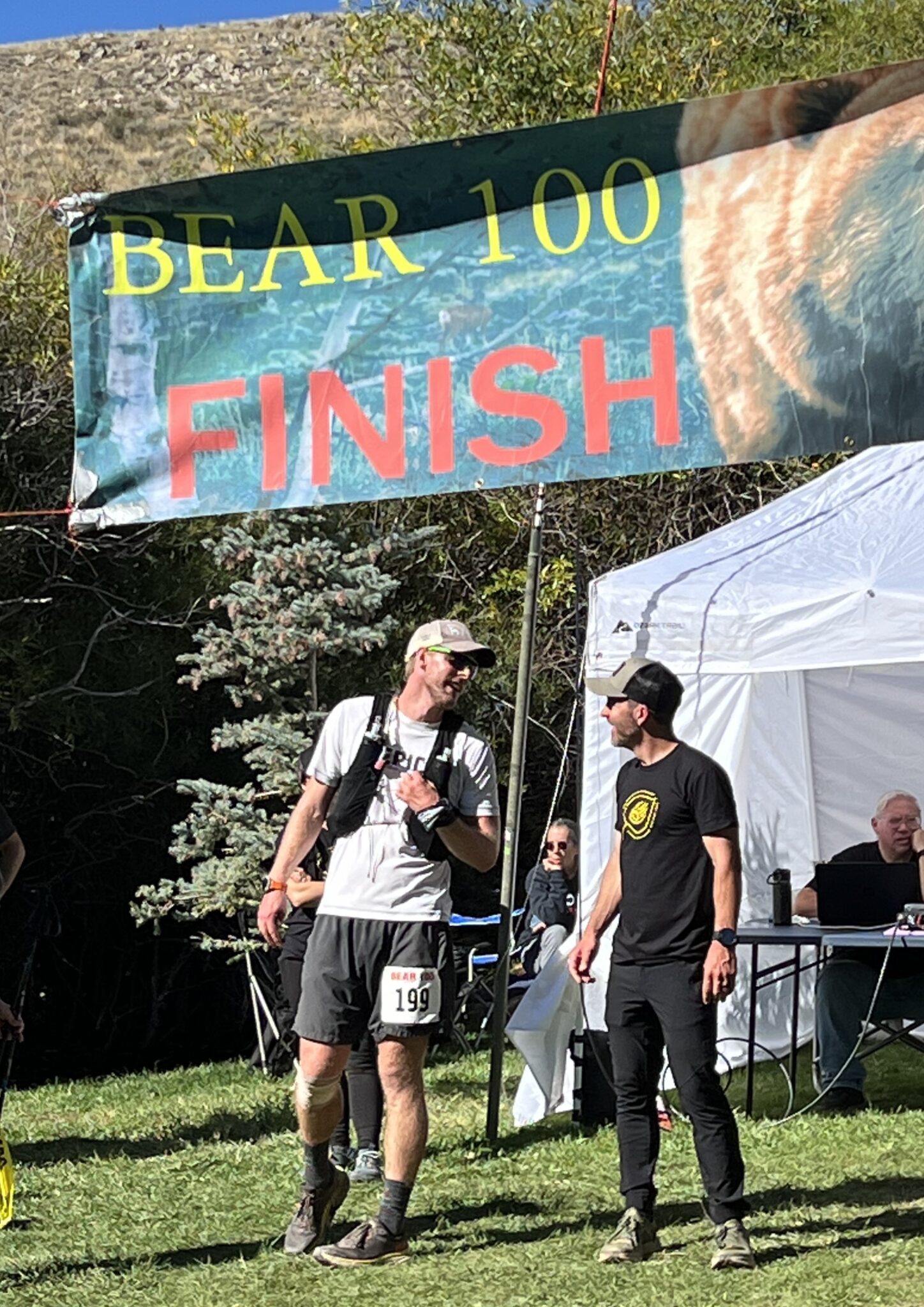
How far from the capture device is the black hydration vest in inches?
193

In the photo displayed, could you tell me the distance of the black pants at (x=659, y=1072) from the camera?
4828 millimetres

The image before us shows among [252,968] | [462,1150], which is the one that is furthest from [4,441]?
[462,1150]

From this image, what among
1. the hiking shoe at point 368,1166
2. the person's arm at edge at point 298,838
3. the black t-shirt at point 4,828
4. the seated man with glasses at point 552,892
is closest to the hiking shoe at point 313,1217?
the person's arm at edge at point 298,838

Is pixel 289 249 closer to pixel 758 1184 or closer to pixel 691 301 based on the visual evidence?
pixel 691 301

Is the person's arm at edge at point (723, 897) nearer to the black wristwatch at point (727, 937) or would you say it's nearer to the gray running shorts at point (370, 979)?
the black wristwatch at point (727, 937)

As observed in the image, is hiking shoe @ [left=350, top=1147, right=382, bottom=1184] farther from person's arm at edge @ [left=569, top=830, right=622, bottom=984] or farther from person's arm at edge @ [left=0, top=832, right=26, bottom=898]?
person's arm at edge @ [left=0, top=832, right=26, bottom=898]

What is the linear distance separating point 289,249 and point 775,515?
14.8 feet

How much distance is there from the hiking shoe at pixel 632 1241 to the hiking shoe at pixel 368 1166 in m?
1.36

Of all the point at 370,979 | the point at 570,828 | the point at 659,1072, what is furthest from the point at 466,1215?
the point at 570,828

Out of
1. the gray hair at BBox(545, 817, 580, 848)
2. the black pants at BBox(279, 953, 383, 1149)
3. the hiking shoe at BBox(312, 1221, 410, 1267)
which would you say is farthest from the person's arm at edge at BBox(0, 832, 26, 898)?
the gray hair at BBox(545, 817, 580, 848)

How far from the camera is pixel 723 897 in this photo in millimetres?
4934

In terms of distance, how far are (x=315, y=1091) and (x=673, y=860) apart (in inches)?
49.7

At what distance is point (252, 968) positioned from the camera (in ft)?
34.1

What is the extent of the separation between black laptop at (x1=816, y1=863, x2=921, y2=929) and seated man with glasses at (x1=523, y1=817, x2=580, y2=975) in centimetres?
202
